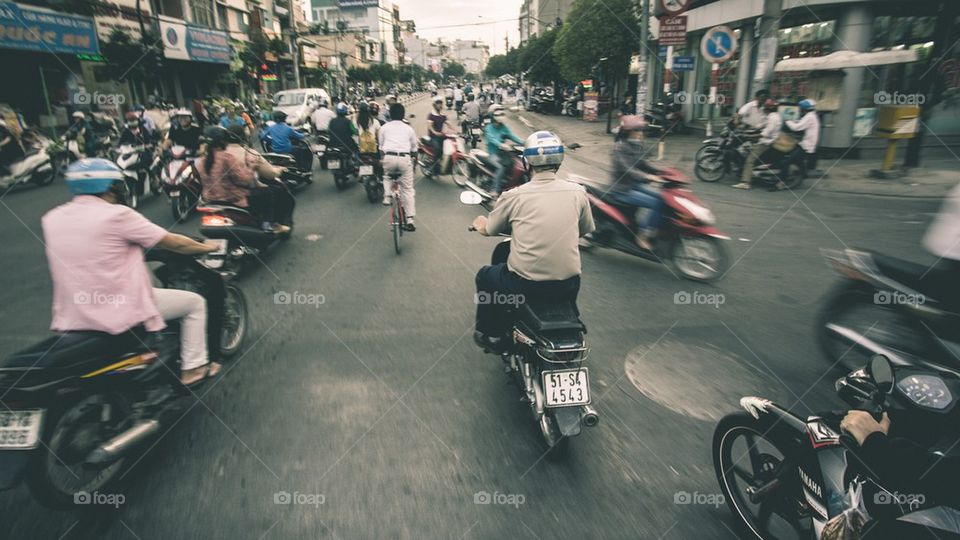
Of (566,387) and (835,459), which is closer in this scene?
(835,459)

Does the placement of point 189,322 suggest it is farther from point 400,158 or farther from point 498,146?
point 498,146

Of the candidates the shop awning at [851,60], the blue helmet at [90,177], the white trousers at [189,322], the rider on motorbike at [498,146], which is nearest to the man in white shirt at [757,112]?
the shop awning at [851,60]

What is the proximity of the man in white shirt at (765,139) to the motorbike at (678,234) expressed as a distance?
18.4 ft

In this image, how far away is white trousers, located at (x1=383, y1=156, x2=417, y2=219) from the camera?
7.86 meters

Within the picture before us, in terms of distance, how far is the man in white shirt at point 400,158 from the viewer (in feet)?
25.9

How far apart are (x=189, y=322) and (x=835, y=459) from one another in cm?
356

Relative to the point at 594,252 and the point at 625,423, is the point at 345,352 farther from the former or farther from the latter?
the point at 594,252

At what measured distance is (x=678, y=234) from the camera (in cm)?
632

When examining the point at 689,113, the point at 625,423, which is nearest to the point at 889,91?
the point at 689,113

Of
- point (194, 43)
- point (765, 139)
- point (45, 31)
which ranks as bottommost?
point (765, 139)

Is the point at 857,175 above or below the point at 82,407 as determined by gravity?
below

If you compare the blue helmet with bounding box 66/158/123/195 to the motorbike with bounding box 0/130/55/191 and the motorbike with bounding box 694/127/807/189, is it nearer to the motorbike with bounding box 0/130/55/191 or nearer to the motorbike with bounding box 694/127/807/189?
the motorbike with bounding box 694/127/807/189

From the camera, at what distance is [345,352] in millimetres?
4621

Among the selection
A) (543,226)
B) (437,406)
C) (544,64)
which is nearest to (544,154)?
(543,226)
